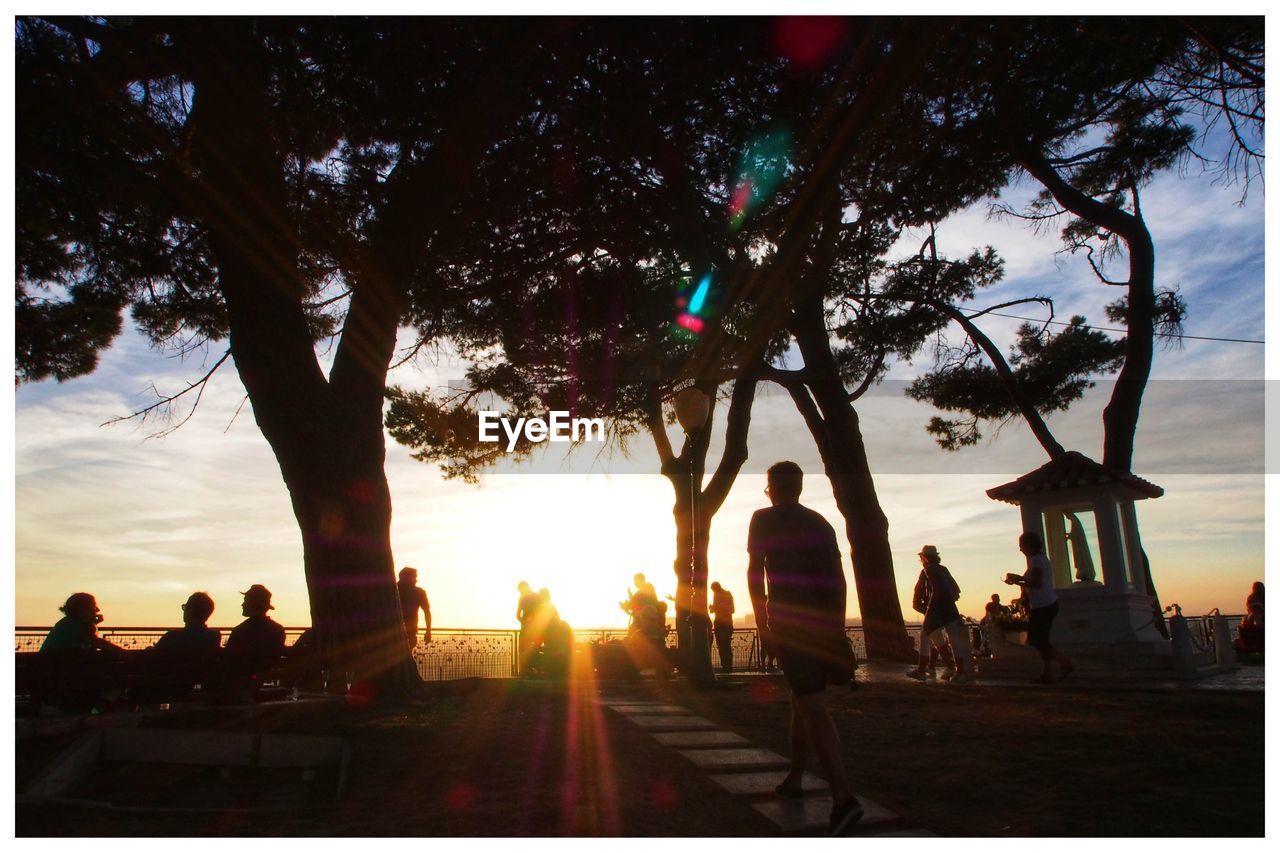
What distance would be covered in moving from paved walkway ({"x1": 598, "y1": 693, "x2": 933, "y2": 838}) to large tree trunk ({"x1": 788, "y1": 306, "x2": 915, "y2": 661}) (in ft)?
23.2

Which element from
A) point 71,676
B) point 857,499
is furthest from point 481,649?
point 71,676

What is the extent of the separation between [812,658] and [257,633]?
381 cm

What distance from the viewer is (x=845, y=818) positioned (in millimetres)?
3396

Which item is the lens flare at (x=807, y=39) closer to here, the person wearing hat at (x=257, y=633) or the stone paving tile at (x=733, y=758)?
the stone paving tile at (x=733, y=758)

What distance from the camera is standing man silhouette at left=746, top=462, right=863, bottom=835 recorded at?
3545 mm

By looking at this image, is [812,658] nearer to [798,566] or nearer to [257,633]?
[798,566]

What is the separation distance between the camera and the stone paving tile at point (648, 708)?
689 centimetres

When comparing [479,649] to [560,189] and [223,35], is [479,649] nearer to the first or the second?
[560,189]

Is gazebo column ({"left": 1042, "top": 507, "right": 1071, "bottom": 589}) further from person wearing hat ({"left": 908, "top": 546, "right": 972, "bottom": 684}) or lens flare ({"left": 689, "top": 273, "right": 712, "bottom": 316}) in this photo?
lens flare ({"left": 689, "top": 273, "right": 712, "bottom": 316})

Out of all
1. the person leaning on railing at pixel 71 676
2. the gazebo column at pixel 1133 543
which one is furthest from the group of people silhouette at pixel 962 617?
the person leaning on railing at pixel 71 676

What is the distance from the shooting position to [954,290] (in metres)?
15.0

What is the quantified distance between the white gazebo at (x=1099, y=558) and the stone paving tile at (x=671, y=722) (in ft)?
18.6

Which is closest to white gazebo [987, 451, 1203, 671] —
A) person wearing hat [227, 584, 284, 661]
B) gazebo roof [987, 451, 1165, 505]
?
gazebo roof [987, 451, 1165, 505]

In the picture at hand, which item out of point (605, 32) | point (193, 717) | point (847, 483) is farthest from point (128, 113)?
point (847, 483)
